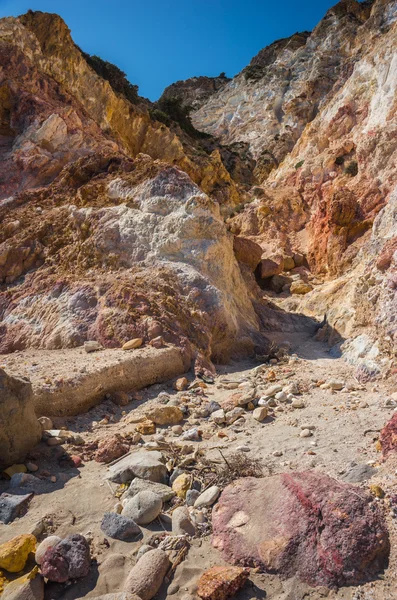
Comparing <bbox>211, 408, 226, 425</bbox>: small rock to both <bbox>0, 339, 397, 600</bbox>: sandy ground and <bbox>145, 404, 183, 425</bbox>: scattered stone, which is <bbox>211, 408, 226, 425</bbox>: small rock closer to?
<bbox>0, 339, 397, 600</bbox>: sandy ground

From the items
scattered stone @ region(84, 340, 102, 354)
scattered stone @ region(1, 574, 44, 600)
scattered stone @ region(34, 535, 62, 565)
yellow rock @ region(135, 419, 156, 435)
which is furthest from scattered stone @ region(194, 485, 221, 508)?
scattered stone @ region(84, 340, 102, 354)

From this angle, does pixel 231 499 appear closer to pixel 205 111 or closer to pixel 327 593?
pixel 327 593

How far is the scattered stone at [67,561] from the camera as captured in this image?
2072 mm

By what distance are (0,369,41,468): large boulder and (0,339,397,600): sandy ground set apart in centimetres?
15

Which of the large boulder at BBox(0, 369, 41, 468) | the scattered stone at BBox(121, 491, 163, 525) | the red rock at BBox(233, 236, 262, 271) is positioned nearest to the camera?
the scattered stone at BBox(121, 491, 163, 525)

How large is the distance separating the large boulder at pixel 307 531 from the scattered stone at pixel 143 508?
38 cm

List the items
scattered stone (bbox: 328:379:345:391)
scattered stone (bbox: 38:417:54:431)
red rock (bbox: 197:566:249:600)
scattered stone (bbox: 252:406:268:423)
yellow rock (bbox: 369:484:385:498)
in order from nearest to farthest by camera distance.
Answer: red rock (bbox: 197:566:249:600) → yellow rock (bbox: 369:484:385:498) → scattered stone (bbox: 38:417:54:431) → scattered stone (bbox: 252:406:268:423) → scattered stone (bbox: 328:379:345:391)

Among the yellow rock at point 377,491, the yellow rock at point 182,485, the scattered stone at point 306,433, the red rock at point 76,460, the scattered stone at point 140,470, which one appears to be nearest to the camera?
the yellow rock at point 377,491

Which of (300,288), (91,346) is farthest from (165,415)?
(300,288)

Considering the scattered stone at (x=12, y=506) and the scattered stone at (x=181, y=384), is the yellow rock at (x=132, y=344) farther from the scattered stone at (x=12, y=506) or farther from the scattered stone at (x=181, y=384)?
the scattered stone at (x=12, y=506)

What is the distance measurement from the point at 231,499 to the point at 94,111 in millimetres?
18489

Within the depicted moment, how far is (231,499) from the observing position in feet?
8.27

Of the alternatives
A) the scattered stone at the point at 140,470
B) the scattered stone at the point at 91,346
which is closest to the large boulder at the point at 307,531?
the scattered stone at the point at 140,470

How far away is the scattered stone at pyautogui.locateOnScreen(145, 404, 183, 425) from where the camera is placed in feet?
13.8
